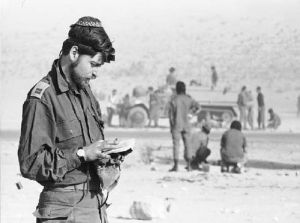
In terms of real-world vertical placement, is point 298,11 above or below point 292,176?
above

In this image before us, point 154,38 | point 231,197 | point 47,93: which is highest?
point 154,38

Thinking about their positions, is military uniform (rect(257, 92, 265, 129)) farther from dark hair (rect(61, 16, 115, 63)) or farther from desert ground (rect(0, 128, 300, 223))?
dark hair (rect(61, 16, 115, 63))

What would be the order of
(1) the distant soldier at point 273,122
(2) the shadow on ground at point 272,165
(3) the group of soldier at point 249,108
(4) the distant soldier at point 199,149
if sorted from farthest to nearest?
(1) the distant soldier at point 273,122 → (3) the group of soldier at point 249,108 → (2) the shadow on ground at point 272,165 → (4) the distant soldier at point 199,149

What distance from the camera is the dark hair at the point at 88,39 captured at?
393 centimetres

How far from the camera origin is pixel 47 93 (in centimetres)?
387

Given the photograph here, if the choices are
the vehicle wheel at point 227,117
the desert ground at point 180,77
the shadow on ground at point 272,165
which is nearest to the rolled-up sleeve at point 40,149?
the desert ground at point 180,77

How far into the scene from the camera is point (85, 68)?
3.91 meters

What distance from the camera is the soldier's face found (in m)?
3.91

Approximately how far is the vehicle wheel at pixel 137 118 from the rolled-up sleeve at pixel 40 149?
2412cm

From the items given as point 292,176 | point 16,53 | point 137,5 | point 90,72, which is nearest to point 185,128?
point 292,176

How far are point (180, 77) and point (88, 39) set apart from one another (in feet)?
144

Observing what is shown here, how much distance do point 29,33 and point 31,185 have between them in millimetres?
51542

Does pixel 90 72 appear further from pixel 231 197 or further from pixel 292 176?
pixel 292 176

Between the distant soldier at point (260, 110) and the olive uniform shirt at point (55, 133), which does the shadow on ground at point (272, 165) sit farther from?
the olive uniform shirt at point (55, 133)
